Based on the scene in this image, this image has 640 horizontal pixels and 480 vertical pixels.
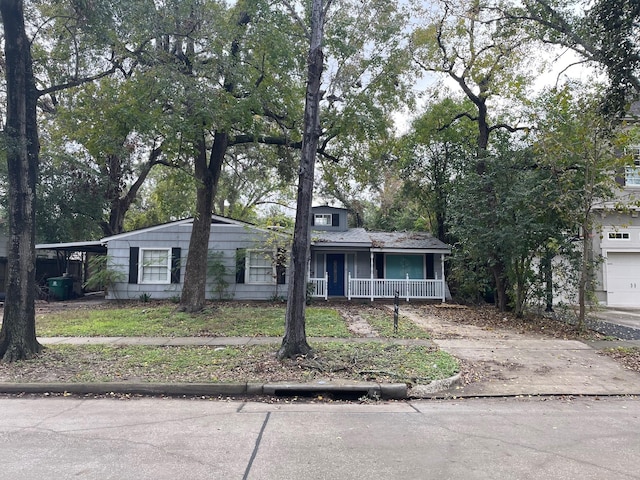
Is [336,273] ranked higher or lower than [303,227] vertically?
lower

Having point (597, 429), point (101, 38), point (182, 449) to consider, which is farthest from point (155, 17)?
point (597, 429)

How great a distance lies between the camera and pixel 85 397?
245 inches

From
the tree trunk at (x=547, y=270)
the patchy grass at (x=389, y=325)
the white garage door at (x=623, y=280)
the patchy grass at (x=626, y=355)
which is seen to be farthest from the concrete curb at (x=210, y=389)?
the white garage door at (x=623, y=280)

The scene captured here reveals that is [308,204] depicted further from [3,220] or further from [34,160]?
[3,220]

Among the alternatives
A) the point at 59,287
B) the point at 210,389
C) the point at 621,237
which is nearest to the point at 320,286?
the point at 59,287

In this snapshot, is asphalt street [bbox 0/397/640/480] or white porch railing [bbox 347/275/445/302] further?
white porch railing [bbox 347/275/445/302]

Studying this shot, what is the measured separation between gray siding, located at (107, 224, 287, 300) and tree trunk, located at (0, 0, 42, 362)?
9.58 metres

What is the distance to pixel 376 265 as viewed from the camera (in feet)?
64.8

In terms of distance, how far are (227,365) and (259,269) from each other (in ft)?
34.6

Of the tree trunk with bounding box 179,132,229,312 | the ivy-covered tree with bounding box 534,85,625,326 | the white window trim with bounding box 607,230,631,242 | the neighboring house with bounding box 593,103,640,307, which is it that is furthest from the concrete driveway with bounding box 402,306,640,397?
the white window trim with bounding box 607,230,631,242

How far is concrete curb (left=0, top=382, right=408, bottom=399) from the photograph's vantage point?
6316 mm

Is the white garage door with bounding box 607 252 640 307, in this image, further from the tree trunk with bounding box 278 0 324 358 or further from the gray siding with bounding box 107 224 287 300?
the tree trunk with bounding box 278 0 324 358

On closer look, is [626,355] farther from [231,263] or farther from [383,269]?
[231,263]

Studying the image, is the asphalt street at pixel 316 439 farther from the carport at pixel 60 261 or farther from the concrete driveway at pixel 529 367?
the carport at pixel 60 261
